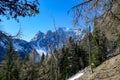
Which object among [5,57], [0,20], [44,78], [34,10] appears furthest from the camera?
[44,78]

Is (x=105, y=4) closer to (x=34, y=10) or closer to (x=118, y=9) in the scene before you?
(x=118, y=9)

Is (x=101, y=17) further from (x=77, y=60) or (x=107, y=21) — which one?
(x=77, y=60)

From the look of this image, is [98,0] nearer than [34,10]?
No

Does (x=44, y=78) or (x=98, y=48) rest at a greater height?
(x=98, y=48)

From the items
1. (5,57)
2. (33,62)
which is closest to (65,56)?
(33,62)

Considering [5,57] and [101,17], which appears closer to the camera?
[101,17]

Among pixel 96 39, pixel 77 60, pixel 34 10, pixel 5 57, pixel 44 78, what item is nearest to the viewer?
pixel 34 10

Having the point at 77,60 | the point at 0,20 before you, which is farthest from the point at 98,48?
the point at 0,20

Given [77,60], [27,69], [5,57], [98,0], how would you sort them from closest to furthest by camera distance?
[98,0], [5,57], [27,69], [77,60]

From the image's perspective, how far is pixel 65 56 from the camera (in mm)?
73625

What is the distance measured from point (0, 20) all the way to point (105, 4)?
4931 mm

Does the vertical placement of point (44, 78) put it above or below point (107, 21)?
below

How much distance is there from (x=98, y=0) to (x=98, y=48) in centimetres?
4493

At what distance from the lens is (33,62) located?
211ft
